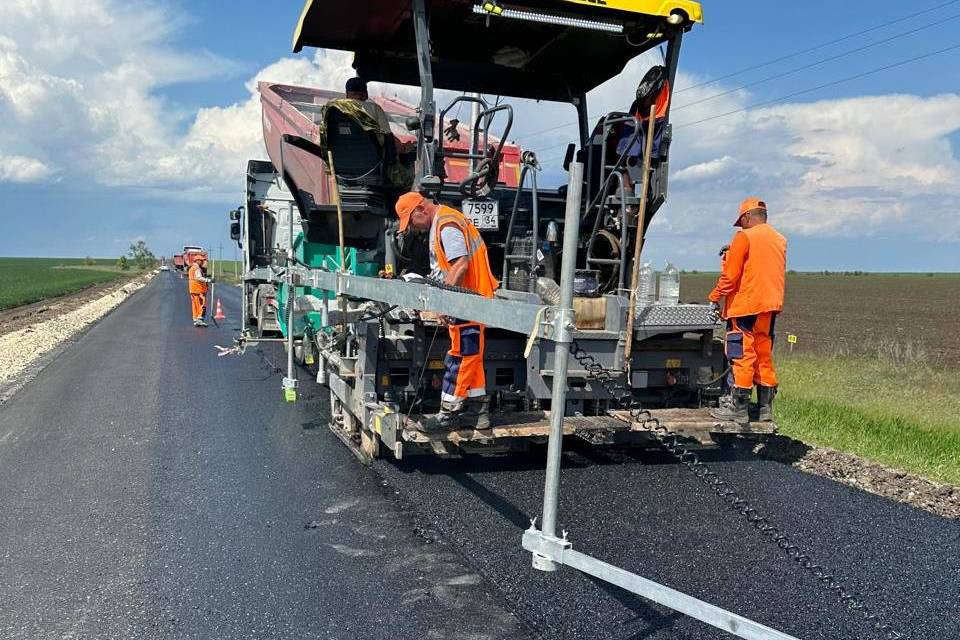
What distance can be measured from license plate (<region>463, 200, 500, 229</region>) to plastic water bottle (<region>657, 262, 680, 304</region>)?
1.25 m

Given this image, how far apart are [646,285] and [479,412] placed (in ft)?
4.92

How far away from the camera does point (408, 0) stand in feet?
17.2

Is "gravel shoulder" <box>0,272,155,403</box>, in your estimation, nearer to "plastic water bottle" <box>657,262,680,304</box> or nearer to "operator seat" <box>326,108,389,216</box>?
"operator seat" <box>326,108,389,216</box>

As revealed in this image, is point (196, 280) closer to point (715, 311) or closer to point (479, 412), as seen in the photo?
point (479, 412)

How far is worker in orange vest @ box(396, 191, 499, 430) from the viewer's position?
4.72m

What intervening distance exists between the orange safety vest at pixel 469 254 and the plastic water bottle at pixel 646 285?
1102 millimetres

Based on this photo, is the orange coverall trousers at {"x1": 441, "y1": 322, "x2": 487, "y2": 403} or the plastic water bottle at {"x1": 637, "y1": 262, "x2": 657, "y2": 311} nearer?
the orange coverall trousers at {"x1": 441, "y1": 322, "x2": 487, "y2": 403}

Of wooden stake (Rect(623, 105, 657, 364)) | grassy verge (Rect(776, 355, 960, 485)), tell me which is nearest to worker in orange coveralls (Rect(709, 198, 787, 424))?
wooden stake (Rect(623, 105, 657, 364))

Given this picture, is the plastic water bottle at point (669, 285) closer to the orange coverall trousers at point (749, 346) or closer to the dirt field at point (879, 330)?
the orange coverall trousers at point (749, 346)

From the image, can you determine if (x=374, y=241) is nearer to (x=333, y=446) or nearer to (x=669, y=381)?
(x=333, y=446)

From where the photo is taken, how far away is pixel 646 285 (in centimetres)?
542

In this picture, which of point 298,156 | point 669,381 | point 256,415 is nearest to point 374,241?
point 298,156

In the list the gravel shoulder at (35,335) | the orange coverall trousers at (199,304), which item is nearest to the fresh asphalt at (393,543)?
the gravel shoulder at (35,335)

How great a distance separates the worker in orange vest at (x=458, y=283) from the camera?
15.5 ft
